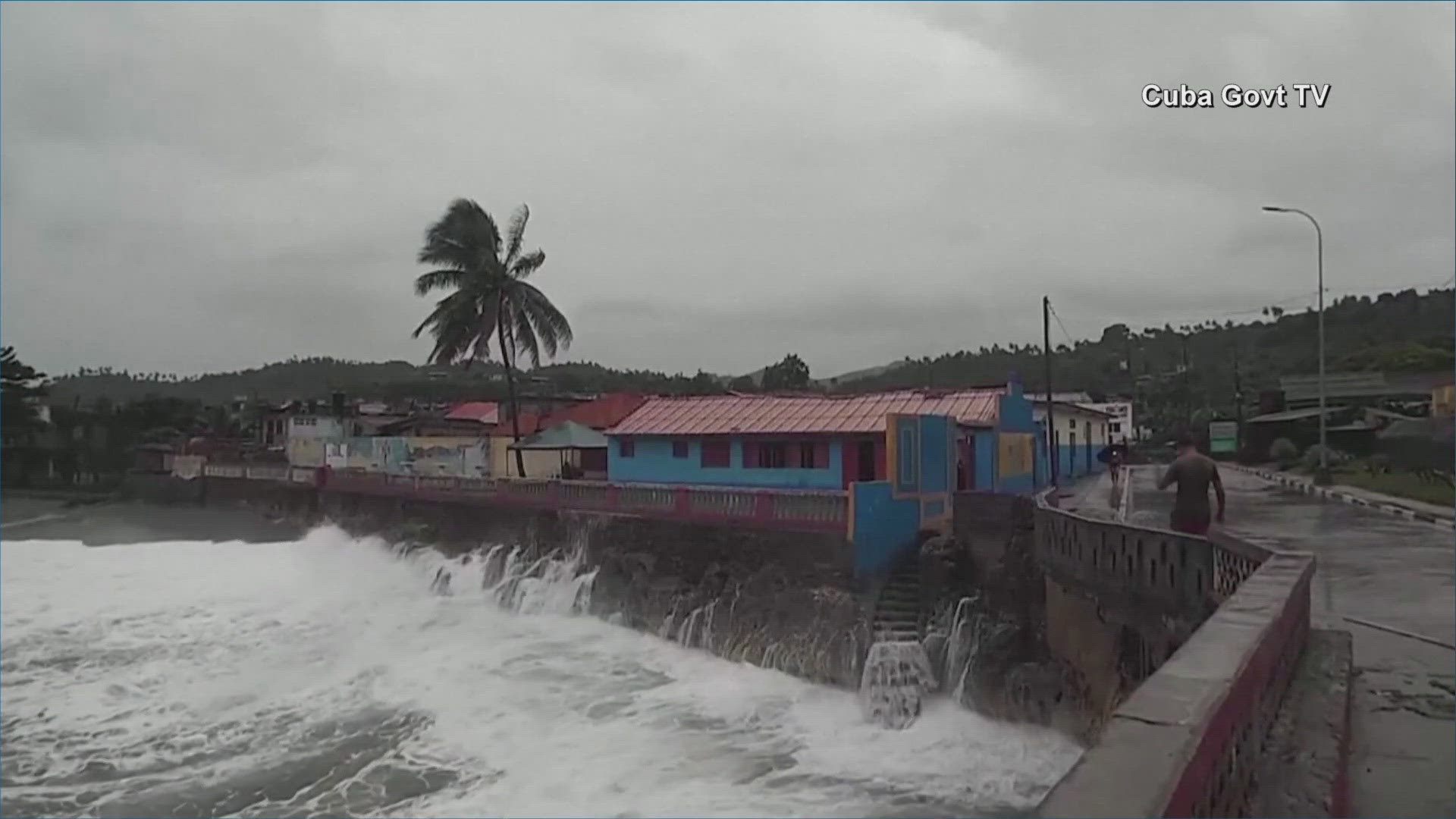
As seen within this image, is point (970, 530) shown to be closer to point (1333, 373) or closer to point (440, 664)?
point (440, 664)

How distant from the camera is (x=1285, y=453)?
113ft

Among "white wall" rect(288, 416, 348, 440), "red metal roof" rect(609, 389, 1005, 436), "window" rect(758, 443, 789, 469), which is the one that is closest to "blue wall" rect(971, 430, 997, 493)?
"red metal roof" rect(609, 389, 1005, 436)

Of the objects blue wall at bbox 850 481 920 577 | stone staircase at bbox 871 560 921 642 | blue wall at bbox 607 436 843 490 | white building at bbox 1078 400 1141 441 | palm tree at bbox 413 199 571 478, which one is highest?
palm tree at bbox 413 199 571 478

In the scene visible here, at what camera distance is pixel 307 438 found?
140 ft

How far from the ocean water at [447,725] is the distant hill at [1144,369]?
2158 centimetres

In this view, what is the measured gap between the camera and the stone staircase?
45.2ft

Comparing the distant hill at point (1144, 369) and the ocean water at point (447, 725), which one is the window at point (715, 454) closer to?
the ocean water at point (447, 725)

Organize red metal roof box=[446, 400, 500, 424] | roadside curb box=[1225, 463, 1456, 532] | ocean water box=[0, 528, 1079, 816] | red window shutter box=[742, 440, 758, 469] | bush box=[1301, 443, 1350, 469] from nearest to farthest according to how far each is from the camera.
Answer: ocean water box=[0, 528, 1079, 816], roadside curb box=[1225, 463, 1456, 532], red window shutter box=[742, 440, 758, 469], bush box=[1301, 443, 1350, 469], red metal roof box=[446, 400, 500, 424]

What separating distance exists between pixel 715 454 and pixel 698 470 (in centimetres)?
59

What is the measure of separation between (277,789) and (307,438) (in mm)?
35398

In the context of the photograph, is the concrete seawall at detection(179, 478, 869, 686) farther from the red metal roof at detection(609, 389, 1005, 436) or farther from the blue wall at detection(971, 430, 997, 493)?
the blue wall at detection(971, 430, 997, 493)

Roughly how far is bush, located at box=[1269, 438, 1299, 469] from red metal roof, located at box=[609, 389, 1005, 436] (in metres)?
16.0

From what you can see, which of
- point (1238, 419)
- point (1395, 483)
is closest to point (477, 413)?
point (1238, 419)

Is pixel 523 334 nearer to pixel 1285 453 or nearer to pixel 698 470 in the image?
pixel 698 470
